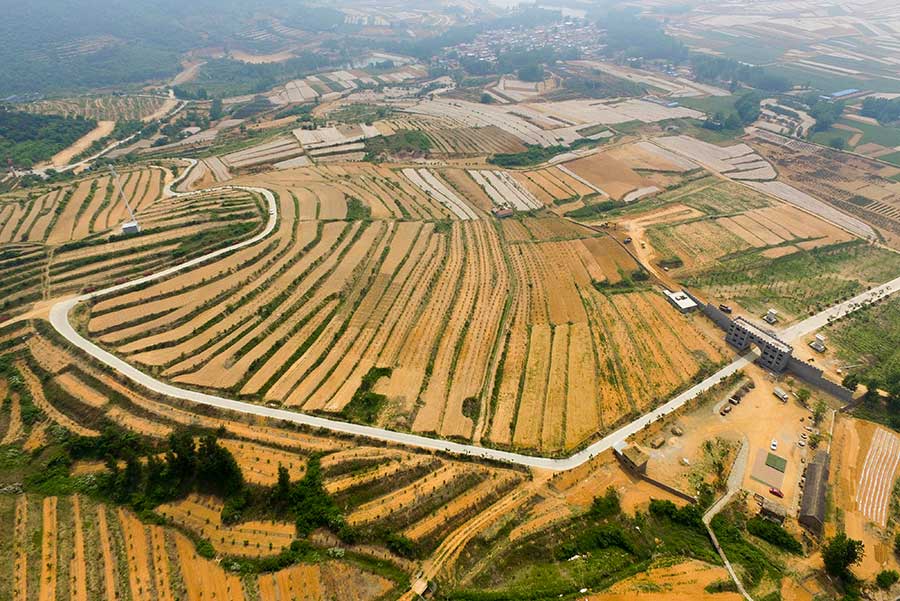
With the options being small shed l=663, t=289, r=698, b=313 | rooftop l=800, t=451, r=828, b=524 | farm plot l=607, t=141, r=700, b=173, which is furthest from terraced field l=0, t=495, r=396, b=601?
farm plot l=607, t=141, r=700, b=173

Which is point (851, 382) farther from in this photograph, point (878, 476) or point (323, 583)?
point (323, 583)

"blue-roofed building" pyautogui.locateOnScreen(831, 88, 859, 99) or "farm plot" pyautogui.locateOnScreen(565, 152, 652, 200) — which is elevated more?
"blue-roofed building" pyautogui.locateOnScreen(831, 88, 859, 99)

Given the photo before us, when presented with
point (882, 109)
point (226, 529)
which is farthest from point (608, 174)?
point (226, 529)

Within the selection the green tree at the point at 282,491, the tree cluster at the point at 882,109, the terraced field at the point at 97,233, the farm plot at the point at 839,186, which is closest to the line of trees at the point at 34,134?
the terraced field at the point at 97,233

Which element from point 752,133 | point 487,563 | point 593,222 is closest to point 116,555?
point 487,563

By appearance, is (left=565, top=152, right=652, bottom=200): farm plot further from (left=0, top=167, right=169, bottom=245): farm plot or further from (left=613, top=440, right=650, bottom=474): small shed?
(left=0, top=167, right=169, bottom=245): farm plot
